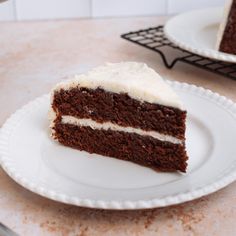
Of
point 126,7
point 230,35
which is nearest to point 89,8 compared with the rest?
point 126,7

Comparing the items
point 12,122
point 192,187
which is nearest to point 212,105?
point 192,187

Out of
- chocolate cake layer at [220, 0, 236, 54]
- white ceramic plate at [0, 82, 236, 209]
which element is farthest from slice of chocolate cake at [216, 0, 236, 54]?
white ceramic plate at [0, 82, 236, 209]

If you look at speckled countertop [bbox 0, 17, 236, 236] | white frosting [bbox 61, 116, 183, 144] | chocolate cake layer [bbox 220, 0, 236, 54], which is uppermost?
chocolate cake layer [bbox 220, 0, 236, 54]

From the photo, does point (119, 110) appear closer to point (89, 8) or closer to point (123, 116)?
point (123, 116)

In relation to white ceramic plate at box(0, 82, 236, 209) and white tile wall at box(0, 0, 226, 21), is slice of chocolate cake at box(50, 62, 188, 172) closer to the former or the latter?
white ceramic plate at box(0, 82, 236, 209)

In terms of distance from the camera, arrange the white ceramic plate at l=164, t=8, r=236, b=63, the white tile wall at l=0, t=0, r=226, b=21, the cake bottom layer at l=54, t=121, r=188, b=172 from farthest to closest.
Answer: the white tile wall at l=0, t=0, r=226, b=21 < the white ceramic plate at l=164, t=8, r=236, b=63 < the cake bottom layer at l=54, t=121, r=188, b=172

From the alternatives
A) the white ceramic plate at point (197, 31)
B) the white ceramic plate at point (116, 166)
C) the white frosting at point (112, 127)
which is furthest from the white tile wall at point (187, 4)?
the white frosting at point (112, 127)

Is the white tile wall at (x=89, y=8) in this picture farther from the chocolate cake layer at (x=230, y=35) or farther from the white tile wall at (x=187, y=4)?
the chocolate cake layer at (x=230, y=35)
